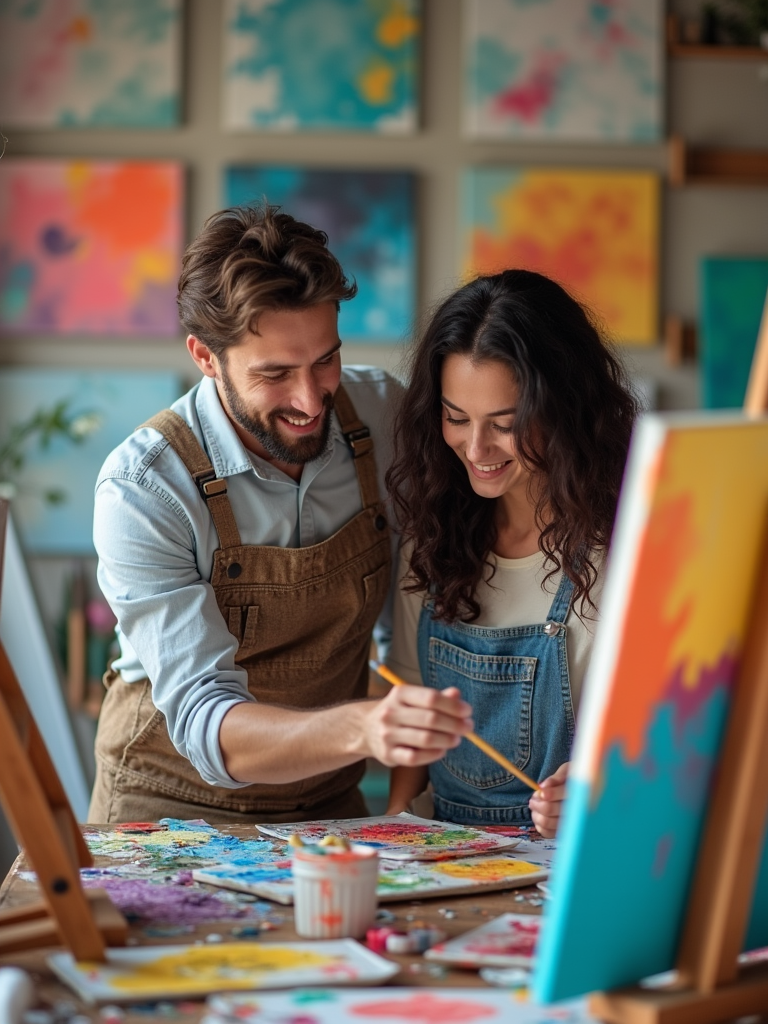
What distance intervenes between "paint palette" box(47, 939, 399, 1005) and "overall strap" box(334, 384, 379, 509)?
97 cm

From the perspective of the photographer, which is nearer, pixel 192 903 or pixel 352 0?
pixel 192 903

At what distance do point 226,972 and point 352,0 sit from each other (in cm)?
326

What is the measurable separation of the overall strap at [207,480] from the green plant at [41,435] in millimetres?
1823

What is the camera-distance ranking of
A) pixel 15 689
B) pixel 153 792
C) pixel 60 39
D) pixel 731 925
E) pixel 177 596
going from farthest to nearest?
pixel 60 39, pixel 153 792, pixel 177 596, pixel 15 689, pixel 731 925

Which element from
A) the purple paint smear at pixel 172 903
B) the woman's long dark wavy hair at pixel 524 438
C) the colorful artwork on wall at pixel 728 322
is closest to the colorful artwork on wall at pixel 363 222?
the colorful artwork on wall at pixel 728 322

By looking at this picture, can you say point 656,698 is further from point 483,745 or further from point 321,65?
point 321,65

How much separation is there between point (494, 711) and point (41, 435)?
230 centimetres

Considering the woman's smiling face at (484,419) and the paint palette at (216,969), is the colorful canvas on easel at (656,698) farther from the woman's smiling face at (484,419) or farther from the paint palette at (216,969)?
the woman's smiling face at (484,419)

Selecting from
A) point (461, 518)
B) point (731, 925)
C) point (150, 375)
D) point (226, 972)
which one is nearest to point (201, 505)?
point (461, 518)

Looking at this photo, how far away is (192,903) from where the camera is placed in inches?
52.4

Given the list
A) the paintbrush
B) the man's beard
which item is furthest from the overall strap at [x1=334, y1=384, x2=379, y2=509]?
the paintbrush

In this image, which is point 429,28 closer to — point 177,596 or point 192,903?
point 177,596

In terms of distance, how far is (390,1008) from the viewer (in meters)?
1.05

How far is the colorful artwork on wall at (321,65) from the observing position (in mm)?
3686
